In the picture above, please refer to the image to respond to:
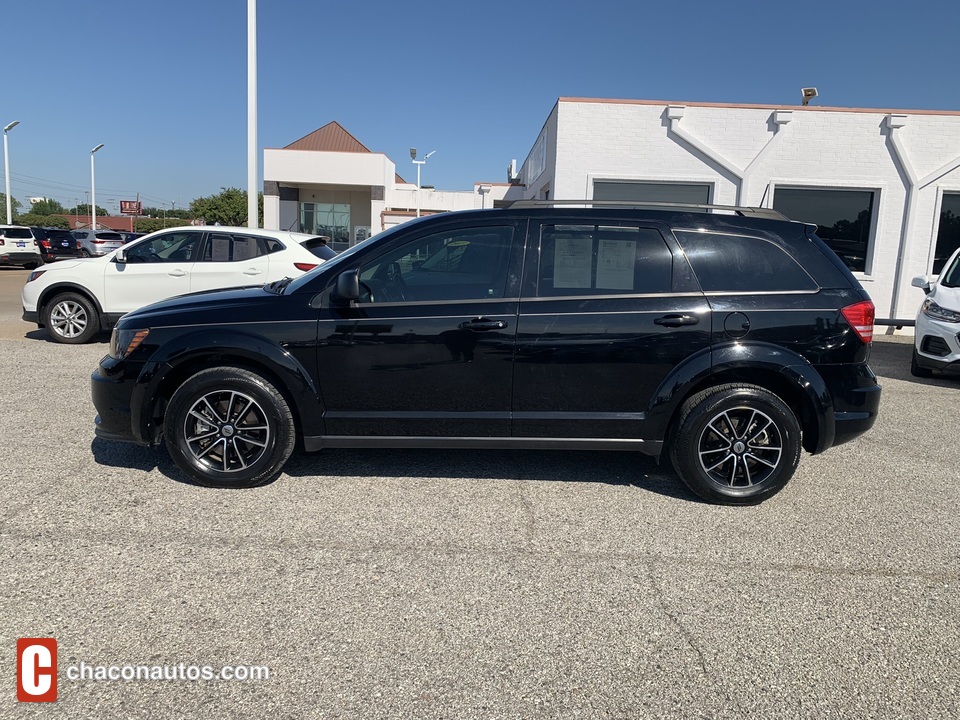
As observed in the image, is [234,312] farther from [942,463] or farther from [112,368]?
[942,463]

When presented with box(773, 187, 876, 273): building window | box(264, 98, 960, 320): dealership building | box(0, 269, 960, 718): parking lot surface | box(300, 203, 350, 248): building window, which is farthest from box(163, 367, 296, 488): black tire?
box(300, 203, 350, 248): building window

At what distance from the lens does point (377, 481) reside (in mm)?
4719

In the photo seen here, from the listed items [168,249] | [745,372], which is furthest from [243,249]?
[745,372]

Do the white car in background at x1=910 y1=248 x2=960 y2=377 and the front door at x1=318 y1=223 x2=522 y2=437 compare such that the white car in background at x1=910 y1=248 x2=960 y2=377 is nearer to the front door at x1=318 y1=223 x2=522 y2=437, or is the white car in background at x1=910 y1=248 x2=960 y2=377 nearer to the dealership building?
the dealership building

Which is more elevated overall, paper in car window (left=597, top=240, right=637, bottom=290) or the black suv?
paper in car window (left=597, top=240, right=637, bottom=290)

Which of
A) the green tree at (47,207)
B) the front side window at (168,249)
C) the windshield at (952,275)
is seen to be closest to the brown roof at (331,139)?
the front side window at (168,249)

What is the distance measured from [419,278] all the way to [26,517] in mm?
2600

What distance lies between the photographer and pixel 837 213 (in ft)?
42.5

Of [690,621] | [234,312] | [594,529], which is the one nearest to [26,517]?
[234,312]

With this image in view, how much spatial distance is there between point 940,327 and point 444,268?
672cm

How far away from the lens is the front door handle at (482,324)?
4336 millimetres

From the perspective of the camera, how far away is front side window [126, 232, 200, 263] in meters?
9.71

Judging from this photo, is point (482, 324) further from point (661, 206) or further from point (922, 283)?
point (922, 283)

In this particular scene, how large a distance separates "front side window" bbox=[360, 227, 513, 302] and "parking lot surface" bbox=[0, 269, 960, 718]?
1245 millimetres
